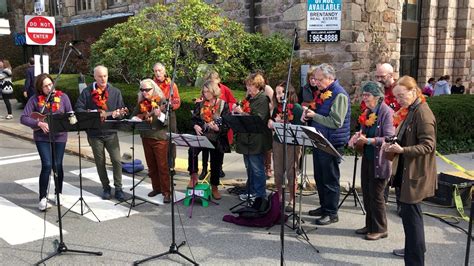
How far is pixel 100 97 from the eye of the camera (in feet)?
21.6

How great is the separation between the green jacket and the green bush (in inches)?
226

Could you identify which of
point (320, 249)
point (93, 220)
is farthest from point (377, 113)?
point (93, 220)

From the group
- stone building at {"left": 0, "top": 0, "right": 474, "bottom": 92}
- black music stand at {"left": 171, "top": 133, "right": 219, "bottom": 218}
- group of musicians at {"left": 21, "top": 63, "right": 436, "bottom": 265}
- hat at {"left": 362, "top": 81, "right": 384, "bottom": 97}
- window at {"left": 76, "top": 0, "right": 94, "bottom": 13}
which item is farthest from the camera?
window at {"left": 76, "top": 0, "right": 94, "bottom": 13}

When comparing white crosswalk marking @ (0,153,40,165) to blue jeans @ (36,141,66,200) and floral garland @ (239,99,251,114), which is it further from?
floral garland @ (239,99,251,114)

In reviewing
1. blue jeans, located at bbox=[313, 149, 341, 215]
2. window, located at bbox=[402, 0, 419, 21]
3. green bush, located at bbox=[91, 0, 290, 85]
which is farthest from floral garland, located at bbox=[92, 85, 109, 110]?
window, located at bbox=[402, 0, 419, 21]

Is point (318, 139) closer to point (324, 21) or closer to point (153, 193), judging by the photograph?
point (153, 193)

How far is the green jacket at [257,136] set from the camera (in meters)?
6.21

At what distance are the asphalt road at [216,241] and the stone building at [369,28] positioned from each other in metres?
6.50

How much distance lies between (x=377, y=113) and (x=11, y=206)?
5.46 meters

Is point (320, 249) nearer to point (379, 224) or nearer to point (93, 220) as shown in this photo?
point (379, 224)

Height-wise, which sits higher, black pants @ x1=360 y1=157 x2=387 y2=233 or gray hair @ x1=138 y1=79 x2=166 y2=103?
gray hair @ x1=138 y1=79 x2=166 y2=103

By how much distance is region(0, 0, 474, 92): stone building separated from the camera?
39.6 ft

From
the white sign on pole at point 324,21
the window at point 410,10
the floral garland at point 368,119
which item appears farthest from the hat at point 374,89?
the window at point 410,10

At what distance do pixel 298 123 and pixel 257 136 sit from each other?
0.62 meters
